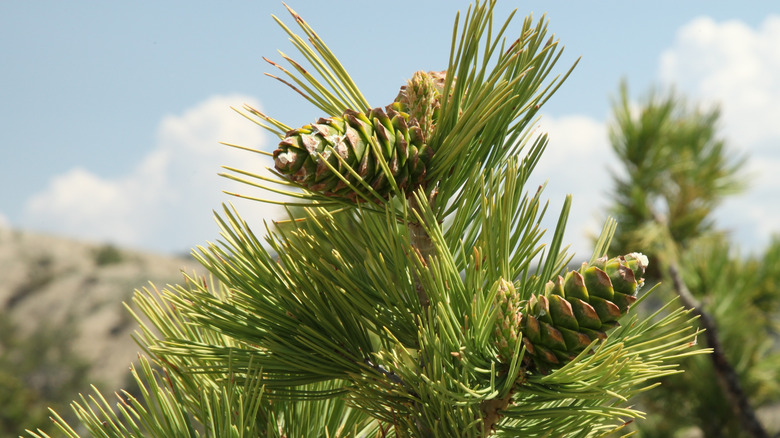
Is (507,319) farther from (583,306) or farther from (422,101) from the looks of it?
(422,101)

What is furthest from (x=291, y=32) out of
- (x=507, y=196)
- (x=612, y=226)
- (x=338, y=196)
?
(x=612, y=226)

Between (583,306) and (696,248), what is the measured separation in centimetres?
220

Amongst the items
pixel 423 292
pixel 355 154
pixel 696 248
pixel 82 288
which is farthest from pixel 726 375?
pixel 82 288

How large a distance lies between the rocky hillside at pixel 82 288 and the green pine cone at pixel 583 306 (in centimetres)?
1767

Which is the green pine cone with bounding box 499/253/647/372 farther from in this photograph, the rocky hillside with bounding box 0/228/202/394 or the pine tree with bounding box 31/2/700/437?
the rocky hillside with bounding box 0/228/202/394

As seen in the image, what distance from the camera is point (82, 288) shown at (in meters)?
20.2

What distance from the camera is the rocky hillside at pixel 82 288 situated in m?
17.9

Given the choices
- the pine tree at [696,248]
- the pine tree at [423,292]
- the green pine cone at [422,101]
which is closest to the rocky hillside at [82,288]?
the pine tree at [696,248]

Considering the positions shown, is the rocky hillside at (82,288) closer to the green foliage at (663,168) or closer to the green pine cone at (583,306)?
the green foliage at (663,168)

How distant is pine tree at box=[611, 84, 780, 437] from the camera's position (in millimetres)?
2277

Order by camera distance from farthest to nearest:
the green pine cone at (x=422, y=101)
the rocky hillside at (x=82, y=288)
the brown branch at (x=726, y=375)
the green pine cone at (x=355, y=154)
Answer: the rocky hillside at (x=82, y=288) → the brown branch at (x=726, y=375) → the green pine cone at (x=422, y=101) → the green pine cone at (x=355, y=154)

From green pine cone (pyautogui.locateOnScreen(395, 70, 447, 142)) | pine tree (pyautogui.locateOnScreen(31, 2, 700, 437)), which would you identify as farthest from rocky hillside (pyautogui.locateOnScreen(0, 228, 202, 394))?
green pine cone (pyautogui.locateOnScreen(395, 70, 447, 142))

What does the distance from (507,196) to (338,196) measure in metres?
0.17

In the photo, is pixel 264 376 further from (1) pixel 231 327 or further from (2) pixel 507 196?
(2) pixel 507 196
